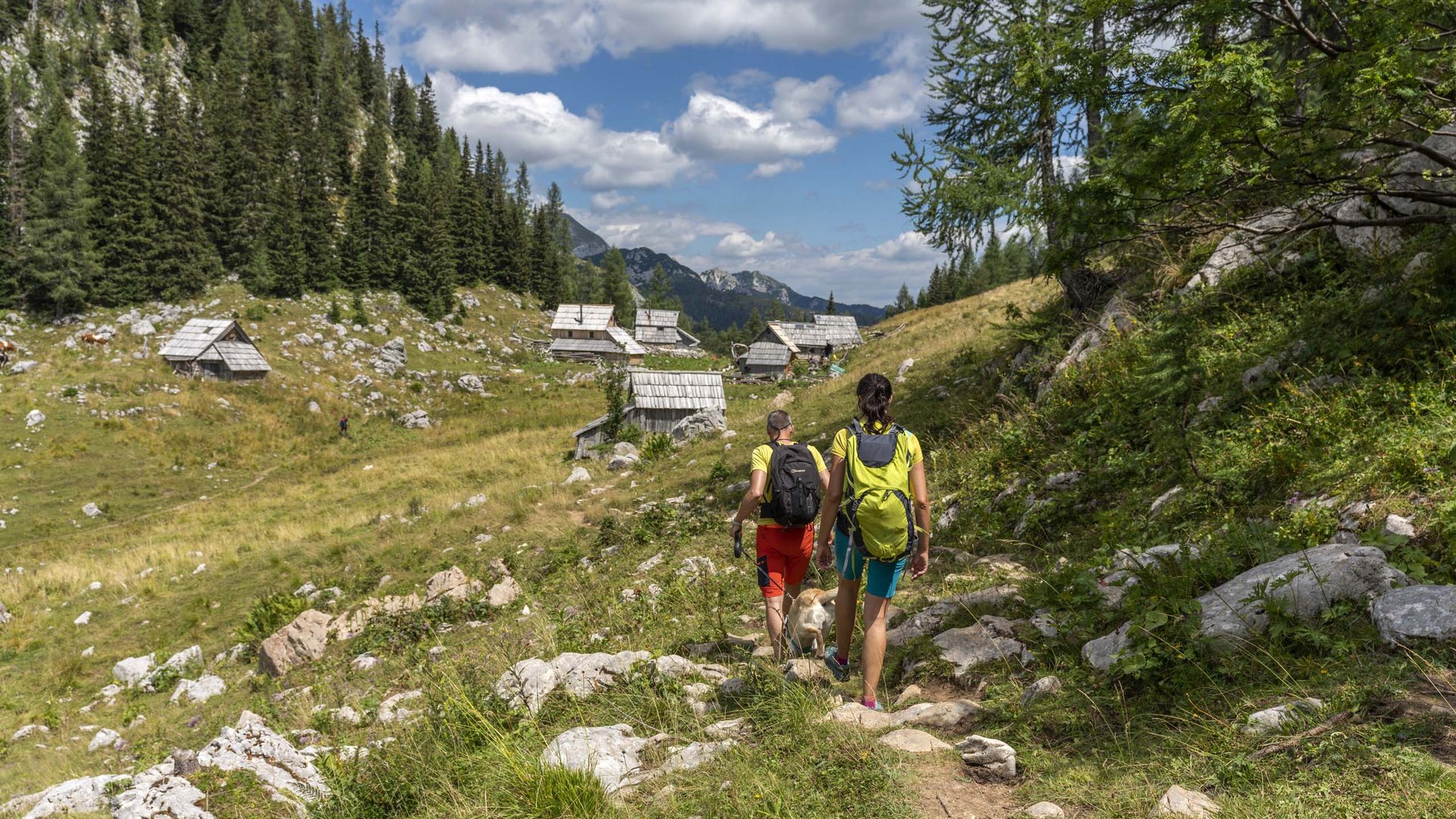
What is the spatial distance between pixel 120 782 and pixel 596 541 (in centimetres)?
797

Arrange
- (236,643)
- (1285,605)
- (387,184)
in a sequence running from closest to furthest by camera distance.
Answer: (1285,605) → (236,643) → (387,184)

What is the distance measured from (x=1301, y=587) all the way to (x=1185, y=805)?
183cm

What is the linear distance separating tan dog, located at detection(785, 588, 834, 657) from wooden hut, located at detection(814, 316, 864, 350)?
180 ft

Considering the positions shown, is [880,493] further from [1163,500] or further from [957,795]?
[1163,500]

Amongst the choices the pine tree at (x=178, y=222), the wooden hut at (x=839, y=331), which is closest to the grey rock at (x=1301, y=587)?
the wooden hut at (x=839, y=331)

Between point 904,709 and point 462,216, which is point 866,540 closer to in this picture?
point 904,709

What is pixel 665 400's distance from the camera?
1086 inches

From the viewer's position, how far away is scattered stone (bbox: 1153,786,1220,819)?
8.92 ft

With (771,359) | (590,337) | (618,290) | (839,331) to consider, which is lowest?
(771,359)

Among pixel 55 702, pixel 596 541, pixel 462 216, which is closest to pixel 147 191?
pixel 462 216

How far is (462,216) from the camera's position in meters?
70.9

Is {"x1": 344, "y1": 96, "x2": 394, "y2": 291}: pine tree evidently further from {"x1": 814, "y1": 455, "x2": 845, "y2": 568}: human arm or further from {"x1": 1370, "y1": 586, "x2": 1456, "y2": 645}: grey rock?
{"x1": 1370, "y1": 586, "x2": 1456, "y2": 645}: grey rock

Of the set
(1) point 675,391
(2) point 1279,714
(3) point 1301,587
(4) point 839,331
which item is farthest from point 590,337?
(2) point 1279,714

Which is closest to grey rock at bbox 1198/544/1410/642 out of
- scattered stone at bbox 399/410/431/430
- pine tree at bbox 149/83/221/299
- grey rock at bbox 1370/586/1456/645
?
grey rock at bbox 1370/586/1456/645
